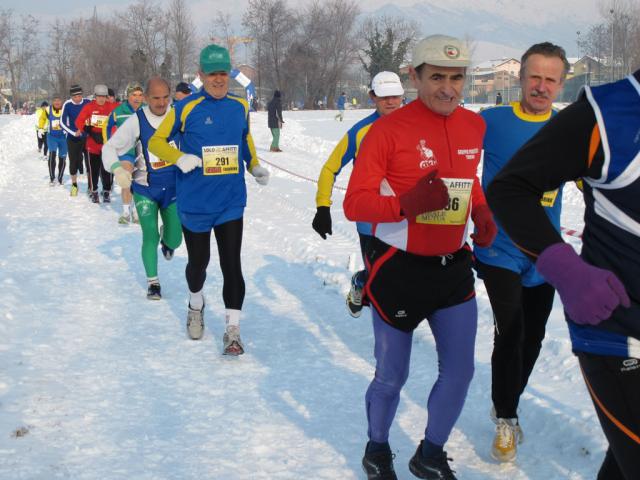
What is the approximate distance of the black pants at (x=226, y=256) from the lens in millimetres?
5742

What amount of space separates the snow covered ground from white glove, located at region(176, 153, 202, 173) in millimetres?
1428

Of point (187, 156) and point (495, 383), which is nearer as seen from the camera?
point (495, 383)

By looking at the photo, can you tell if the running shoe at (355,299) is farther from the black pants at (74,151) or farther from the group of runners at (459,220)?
the black pants at (74,151)

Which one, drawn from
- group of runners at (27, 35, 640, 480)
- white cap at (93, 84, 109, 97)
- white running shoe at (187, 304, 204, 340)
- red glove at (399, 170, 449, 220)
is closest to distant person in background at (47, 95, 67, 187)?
white cap at (93, 84, 109, 97)

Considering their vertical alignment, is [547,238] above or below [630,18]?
below

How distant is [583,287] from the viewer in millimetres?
1924

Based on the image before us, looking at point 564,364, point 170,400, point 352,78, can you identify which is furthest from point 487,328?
point 352,78

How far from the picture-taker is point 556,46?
3.93m

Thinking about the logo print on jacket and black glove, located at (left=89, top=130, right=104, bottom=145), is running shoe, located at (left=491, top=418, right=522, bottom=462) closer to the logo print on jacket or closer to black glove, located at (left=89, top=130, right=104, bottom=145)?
the logo print on jacket

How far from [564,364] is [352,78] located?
8232 centimetres

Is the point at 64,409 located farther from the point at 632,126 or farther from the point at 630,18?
the point at 630,18

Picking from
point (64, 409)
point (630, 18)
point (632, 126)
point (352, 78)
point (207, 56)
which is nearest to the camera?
point (632, 126)

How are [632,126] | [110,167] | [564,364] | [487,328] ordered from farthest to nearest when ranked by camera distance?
[110,167] → [487,328] → [564,364] → [632,126]

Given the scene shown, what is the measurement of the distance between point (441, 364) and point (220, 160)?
2.82m
